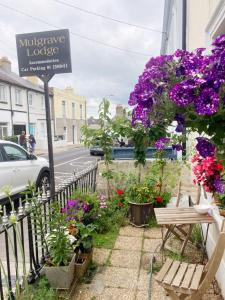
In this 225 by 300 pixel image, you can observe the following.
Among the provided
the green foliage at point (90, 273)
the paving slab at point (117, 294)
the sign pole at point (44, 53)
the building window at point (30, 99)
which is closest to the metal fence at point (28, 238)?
the green foliage at point (90, 273)

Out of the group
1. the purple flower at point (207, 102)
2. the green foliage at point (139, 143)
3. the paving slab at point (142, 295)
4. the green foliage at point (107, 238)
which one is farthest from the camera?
the green foliage at point (139, 143)

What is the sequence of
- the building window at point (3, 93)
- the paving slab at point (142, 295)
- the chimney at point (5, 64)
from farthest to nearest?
the chimney at point (5, 64)
the building window at point (3, 93)
the paving slab at point (142, 295)

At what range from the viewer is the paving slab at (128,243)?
3.43m

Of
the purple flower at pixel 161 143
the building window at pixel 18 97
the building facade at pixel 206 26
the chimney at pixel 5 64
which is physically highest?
the chimney at pixel 5 64

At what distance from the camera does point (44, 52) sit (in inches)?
111

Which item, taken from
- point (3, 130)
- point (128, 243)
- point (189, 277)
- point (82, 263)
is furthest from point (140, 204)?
point (3, 130)

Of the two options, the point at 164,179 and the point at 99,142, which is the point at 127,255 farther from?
the point at 99,142

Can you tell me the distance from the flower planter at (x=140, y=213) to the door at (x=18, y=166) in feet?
9.70

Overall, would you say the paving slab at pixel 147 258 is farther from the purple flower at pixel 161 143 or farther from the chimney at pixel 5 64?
the chimney at pixel 5 64

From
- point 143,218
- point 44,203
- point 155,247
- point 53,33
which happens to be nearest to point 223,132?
point 44,203

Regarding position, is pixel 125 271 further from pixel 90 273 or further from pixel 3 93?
pixel 3 93

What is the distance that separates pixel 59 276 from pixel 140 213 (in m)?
1.91

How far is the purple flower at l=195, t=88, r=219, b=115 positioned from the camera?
3.82 ft

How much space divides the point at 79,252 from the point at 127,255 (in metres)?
0.71
